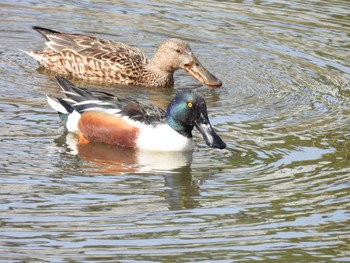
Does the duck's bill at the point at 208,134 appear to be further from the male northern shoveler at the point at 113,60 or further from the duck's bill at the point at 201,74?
the male northern shoveler at the point at 113,60

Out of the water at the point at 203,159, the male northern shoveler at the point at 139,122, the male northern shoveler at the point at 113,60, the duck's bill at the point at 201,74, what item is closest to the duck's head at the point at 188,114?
the male northern shoveler at the point at 139,122

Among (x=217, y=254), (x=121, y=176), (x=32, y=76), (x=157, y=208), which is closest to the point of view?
(x=217, y=254)

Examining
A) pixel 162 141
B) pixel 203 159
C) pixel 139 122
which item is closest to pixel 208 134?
pixel 203 159

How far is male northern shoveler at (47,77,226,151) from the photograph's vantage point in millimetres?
9969

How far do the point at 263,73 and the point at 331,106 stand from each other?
61.3 inches

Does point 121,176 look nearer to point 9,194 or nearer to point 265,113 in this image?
point 9,194

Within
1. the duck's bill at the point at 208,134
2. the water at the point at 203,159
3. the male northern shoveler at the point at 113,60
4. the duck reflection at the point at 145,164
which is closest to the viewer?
the water at the point at 203,159

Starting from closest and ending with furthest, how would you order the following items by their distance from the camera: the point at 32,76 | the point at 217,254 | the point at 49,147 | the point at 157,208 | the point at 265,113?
the point at 217,254 < the point at 157,208 < the point at 49,147 < the point at 265,113 < the point at 32,76

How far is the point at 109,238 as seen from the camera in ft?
24.1

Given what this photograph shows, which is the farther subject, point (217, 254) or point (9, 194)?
A: point (9, 194)

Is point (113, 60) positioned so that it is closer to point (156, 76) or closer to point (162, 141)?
point (156, 76)

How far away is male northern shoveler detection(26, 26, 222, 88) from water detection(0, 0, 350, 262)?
22 cm

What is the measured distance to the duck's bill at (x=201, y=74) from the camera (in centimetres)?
1246

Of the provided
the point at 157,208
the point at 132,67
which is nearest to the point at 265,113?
the point at 132,67
